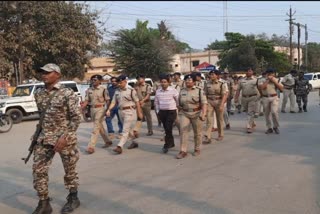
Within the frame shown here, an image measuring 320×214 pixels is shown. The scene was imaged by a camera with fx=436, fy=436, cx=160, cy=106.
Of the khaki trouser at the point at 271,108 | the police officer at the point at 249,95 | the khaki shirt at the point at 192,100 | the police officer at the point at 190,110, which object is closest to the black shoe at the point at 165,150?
the police officer at the point at 190,110

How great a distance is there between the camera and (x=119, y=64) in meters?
40.7

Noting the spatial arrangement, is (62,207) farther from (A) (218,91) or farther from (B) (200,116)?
(A) (218,91)

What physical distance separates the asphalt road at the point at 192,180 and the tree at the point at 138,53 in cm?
2987

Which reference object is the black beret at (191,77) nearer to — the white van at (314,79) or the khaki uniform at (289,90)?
the khaki uniform at (289,90)

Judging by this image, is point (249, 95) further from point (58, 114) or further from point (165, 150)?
point (58, 114)

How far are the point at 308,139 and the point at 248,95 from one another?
2.30 metres

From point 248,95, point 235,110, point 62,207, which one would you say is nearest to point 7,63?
point 235,110

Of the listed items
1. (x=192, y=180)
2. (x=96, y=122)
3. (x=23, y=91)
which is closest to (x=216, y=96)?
(x=96, y=122)

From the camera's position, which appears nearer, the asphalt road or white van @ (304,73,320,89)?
the asphalt road

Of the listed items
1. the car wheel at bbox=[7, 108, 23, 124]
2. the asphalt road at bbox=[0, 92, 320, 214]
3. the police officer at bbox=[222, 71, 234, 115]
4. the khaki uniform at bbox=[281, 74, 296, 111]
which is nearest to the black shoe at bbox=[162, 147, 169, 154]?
the asphalt road at bbox=[0, 92, 320, 214]

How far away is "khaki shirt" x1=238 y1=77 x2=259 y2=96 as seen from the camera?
38.3 feet

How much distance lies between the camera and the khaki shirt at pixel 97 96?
951cm

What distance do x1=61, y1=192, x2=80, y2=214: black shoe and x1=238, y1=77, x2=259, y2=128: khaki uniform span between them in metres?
6.91

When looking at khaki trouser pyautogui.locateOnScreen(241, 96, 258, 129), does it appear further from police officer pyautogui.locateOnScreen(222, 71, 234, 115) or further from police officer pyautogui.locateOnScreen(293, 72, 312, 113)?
police officer pyautogui.locateOnScreen(293, 72, 312, 113)
